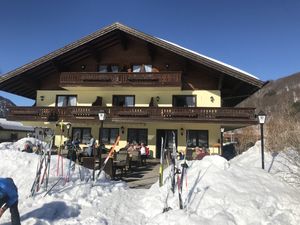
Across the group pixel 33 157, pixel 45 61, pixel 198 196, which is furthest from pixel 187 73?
pixel 198 196

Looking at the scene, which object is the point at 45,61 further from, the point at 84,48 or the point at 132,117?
the point at 132,117

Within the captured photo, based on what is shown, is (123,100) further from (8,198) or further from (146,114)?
(8,198)

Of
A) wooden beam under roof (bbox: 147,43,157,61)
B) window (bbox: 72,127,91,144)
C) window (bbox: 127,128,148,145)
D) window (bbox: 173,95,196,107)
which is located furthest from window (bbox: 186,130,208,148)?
window (bbox: 72,127,91,144)

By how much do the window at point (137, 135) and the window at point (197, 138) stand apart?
3184 millimetres

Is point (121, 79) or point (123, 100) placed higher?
point (121, 79)

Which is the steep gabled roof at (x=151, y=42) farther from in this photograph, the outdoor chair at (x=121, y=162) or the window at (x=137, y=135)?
the outdoor chair at (x=121, y=162)

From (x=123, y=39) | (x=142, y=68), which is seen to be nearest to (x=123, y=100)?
(x=142, y=68)

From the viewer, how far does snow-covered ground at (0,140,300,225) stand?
7.70 m

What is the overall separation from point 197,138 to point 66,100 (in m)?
10.7

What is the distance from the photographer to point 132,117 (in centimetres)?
2255

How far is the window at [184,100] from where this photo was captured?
79.5ft

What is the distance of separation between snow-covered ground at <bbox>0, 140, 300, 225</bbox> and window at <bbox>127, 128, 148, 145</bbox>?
13240 millimetres

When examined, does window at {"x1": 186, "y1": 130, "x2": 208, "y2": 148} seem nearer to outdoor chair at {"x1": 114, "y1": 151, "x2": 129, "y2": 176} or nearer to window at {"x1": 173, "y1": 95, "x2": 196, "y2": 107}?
window at {"x1": 173, "y1": 95, "x2": 196, "y2": 107}

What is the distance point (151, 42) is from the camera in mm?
22875
